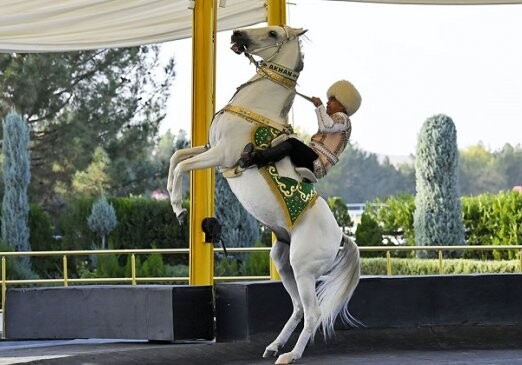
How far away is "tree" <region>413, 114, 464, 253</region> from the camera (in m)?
14.2

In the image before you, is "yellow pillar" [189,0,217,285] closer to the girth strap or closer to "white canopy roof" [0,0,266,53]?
the girth strap

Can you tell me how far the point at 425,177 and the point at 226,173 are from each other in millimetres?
9446

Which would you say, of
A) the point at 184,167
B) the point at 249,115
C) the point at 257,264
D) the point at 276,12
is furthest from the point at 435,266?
the point at 184,167

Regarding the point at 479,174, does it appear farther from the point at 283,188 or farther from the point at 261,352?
the point at 283,188

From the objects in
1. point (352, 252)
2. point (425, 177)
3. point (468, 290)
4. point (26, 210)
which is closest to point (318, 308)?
point (352, 252)

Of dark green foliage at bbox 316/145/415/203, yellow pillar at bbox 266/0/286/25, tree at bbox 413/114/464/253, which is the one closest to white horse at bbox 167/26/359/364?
yellow pillar at bbox 266/0/286/25

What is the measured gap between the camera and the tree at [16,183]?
15.0 metres

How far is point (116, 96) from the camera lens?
17609 mm

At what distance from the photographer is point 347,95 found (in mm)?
5301

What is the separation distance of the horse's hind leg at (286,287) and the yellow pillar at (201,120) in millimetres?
1036

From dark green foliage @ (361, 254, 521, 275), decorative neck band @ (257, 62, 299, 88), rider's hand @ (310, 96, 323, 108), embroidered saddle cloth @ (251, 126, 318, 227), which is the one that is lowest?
dark green foliage @ (361, 254, 521, 275)

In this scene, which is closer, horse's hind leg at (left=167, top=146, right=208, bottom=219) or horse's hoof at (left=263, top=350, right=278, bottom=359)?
horse's hind leg at (left=167, top=146, right=208, bottom=219)

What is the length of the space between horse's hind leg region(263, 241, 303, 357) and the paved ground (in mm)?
→ 124

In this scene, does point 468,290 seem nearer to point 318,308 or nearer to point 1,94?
point 318,308
